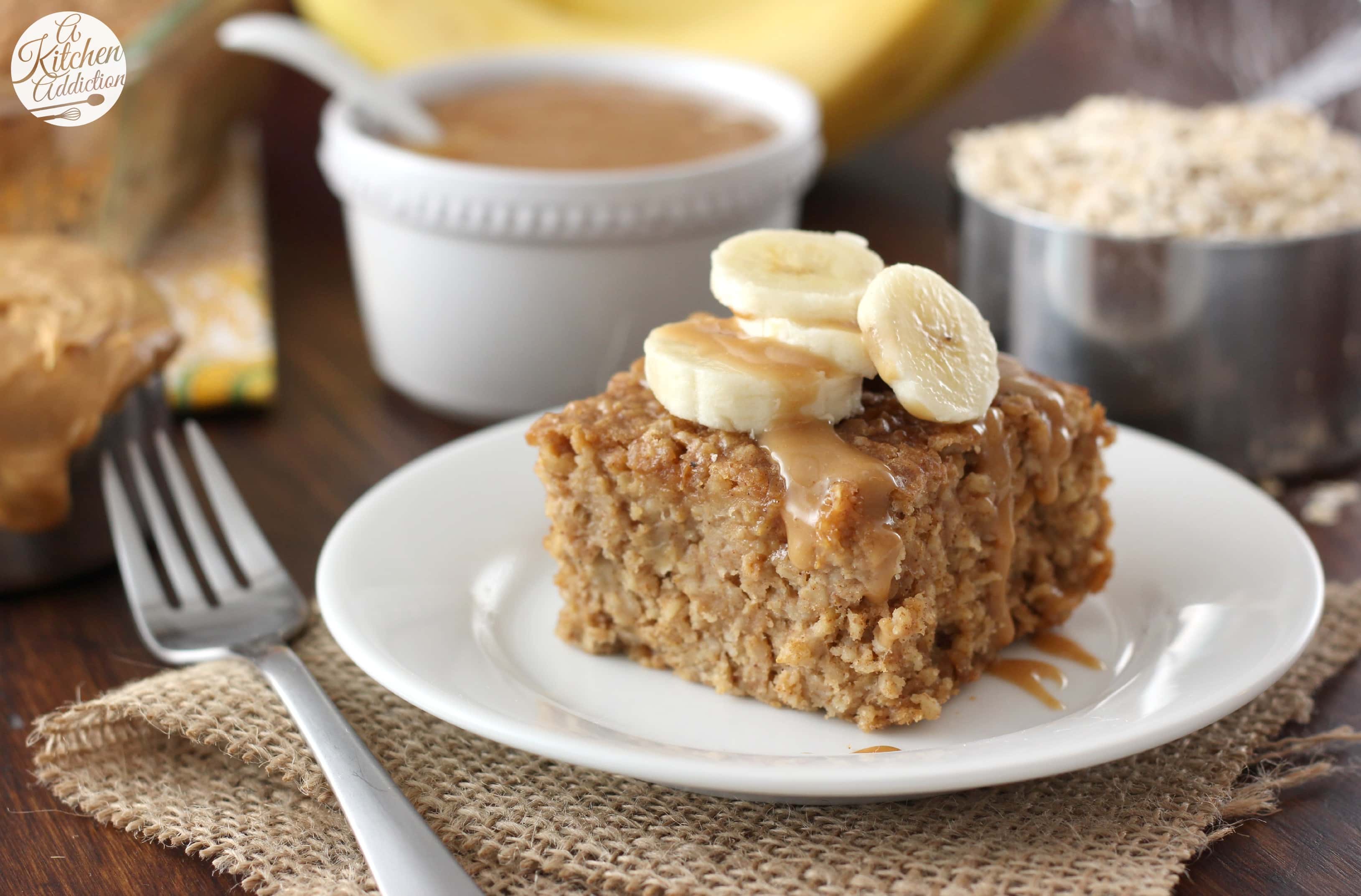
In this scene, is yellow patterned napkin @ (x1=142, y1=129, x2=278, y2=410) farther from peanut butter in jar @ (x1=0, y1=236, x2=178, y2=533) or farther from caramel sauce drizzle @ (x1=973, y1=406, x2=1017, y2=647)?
caramel sauce drizzle @ (x1=973, y1=406, x2=1017, y2=647)

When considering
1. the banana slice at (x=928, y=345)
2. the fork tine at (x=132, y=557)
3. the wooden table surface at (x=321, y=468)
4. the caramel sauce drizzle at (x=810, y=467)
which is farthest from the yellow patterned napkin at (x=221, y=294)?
the banana slice at (x=928, y=345)

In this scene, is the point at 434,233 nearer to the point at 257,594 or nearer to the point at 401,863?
the point at 257,594

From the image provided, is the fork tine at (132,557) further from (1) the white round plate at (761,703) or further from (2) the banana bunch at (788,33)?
(2) the banana bunch at (788,33)

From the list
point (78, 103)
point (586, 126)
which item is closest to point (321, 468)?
point (586, 126)

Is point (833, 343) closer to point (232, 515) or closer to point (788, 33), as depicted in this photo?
point (232, 515)

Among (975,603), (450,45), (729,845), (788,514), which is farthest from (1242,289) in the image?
(450,45)

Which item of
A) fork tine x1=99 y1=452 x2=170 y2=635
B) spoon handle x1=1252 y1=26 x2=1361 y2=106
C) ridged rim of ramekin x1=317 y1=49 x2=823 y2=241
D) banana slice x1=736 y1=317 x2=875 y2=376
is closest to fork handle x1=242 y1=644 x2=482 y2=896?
fork tine x1=99 y1=452 x2=170 y2=635
